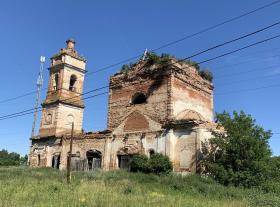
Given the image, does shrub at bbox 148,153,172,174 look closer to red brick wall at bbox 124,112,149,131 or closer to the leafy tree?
the leafy tree

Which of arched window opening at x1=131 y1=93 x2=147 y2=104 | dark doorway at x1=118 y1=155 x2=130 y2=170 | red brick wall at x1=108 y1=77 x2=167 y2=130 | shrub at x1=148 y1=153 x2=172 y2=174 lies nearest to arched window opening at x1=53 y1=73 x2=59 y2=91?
red brick wall at x1=108 y1=77 x2=167 y2=130

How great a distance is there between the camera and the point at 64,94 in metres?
34.2

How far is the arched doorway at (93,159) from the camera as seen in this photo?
27077 mm

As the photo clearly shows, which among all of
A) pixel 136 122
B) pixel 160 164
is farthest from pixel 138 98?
pixel 160 164

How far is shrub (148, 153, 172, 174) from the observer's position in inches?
885

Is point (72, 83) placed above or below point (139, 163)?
above

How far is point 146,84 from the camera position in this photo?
1045 inches

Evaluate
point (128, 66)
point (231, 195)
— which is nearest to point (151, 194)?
point (231, 195)

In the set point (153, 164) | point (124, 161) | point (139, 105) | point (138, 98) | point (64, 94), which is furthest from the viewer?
point (64, 94)

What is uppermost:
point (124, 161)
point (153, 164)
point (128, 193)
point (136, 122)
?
point (136, 122)

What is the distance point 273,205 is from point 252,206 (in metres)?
1.11

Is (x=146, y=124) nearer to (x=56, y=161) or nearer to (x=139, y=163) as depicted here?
(x=139, y=163)

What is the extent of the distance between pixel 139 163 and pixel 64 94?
548 inches

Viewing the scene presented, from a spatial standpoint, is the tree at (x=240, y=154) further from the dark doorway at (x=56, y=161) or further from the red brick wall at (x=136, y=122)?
the dark doorway at (x=56, y=161)
